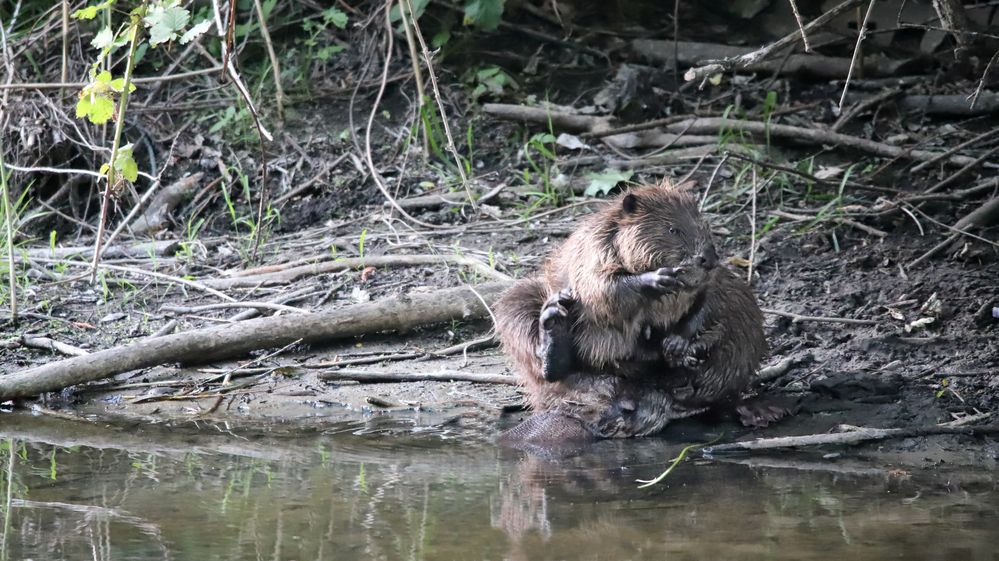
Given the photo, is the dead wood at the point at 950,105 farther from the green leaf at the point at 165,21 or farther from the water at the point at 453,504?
the green leaf at the point at 165,21

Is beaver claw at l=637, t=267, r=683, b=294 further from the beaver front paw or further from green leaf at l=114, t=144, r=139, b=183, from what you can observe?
green leaf at l=114, t=144, r=139, b=183

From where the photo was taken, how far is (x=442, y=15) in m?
7.87

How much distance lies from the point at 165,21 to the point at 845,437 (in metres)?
2.59

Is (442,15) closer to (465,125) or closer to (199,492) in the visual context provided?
(465,125)

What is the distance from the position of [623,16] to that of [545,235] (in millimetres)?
2511

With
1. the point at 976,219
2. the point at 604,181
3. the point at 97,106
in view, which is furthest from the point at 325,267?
the point at 976,219

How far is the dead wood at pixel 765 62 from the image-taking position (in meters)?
7.14

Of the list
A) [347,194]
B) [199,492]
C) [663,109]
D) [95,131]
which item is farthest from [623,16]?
[199,492]

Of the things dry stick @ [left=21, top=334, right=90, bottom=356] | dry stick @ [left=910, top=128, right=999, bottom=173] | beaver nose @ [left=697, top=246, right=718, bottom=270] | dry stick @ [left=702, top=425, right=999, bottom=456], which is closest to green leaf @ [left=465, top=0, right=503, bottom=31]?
dry stick @ [left=910, top=128, right=999, bottom=173]

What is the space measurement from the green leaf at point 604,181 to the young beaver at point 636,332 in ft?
7.13

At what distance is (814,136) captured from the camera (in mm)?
6422

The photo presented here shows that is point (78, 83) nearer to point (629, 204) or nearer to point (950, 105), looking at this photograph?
point (629, 204)

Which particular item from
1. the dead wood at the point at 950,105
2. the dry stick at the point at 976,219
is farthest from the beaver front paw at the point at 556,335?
Result: the dead wood at the point at 950,105

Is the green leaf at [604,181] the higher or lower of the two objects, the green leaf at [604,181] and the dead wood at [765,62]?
the lower
